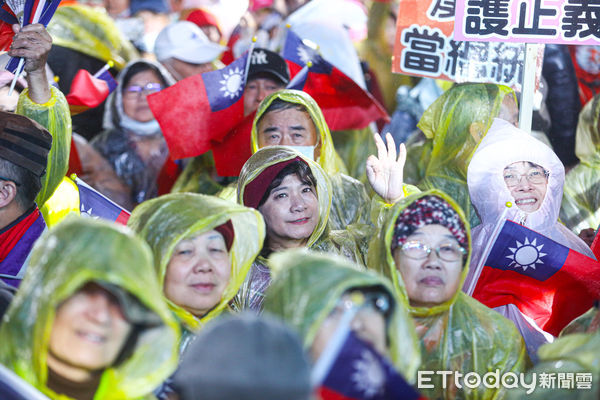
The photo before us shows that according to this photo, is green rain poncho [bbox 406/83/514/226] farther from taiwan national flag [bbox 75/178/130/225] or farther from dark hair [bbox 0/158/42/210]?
dark hair [bbox 0/158/42/210]

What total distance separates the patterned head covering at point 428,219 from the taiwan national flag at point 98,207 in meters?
1.62

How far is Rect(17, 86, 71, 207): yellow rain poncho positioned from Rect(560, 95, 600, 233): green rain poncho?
9.75 feet

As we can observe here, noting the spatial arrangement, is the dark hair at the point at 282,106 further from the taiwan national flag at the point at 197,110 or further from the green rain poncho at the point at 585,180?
the green rain poncho at the point at 585,180

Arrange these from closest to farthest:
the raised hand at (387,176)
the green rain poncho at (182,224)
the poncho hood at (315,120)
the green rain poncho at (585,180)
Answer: the green rain poncho at (182,224), the raised hand at (387,176), the poncho hood at (315,120), the green rain poncho at (585,180)

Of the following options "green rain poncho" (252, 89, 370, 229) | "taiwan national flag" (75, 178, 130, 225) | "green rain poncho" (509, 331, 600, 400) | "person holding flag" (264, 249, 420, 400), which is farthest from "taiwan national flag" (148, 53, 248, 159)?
"green rain poncho" (509, 331, 600, 400)

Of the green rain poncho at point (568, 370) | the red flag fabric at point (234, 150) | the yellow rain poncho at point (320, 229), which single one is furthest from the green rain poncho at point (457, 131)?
the green rain poncho at point (568, 370)

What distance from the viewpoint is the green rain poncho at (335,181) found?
4.78 meters

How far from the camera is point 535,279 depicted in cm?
411

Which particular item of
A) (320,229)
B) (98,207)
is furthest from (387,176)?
(98,207)

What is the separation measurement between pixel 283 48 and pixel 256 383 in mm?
4294

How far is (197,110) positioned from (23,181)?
Result: 1.73m

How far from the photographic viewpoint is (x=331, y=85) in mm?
5844

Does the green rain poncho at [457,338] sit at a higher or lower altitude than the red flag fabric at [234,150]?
lower

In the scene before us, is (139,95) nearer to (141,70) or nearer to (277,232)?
(141,70)
